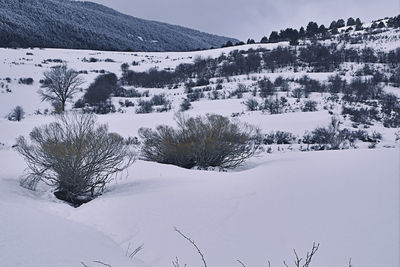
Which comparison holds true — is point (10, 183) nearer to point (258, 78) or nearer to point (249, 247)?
point (249, 247)

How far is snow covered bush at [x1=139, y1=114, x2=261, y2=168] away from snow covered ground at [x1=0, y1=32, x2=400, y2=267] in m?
2.02

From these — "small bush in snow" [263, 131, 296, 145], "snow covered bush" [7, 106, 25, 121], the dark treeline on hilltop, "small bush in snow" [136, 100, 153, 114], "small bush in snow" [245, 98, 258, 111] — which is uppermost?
the dark treeline on hilltop

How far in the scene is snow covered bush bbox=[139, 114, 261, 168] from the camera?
11758mm

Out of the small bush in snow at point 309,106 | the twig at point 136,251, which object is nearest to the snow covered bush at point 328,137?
the small bush in snow at point 309,106

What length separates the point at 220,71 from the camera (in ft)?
112

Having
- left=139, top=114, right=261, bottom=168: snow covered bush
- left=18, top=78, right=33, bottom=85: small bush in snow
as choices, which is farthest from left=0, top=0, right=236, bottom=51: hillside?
left=139, top=114, right=261, bottom=168: snow covered bush

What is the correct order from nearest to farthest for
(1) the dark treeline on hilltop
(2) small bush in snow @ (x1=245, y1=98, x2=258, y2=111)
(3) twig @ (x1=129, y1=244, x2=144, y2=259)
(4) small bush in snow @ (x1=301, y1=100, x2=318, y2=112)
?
(3) twig @ (x1=129, y1=244, x2=144, y2=259), (4) small bush in snow @ (x1=301, y1=100, x2=318, y2=112), (2) small bush in snow @ (x1=245, y1=98, x2=258, y2=111), (1) the dark treeline on hilltop

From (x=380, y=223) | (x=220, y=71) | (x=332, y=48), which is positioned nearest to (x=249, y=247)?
(x=380, y=223)

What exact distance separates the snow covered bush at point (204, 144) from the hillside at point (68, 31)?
55166mm

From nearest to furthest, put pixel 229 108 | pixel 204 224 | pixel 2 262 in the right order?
pixel 2 262, pixel 204 224, pixel 229 108

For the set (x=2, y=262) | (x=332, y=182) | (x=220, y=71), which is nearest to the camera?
(x=2, y=262)

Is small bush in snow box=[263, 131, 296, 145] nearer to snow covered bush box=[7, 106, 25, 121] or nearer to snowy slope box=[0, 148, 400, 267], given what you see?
snowy slope box=[0, 148, 400, 267]

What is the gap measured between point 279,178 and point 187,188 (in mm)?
2248

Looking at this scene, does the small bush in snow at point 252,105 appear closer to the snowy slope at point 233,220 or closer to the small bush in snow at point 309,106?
the small bush in snow at point 309,106
